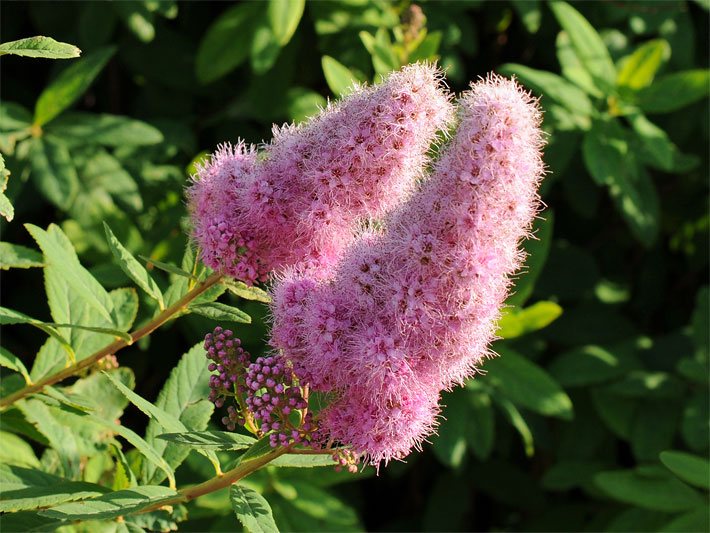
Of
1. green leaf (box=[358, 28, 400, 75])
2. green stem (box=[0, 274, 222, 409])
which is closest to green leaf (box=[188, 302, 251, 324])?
green stem (box=[0, 274, 222, 409])

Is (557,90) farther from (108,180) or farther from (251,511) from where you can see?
(251,511)

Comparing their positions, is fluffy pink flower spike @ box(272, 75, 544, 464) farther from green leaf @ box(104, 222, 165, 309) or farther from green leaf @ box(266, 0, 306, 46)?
green leaf @ box(266, 0, 306, 46)

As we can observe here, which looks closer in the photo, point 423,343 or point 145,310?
point 423,343

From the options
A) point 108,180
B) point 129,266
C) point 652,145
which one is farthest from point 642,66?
point 129,266

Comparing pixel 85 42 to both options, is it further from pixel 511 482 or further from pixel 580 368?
pixel 511 482

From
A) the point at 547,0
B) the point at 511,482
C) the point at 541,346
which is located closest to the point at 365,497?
the point at 511,482

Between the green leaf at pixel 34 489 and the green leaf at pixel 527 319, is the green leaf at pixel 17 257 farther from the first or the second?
the green leaf at pixel 527 319
